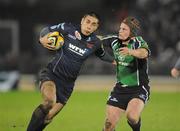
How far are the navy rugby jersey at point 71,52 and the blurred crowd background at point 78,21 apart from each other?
14046 millimetres

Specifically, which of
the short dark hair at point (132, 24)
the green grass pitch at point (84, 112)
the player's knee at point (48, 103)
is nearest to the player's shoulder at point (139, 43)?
the short dark hair at point (132, 24)

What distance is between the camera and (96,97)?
2081 cm

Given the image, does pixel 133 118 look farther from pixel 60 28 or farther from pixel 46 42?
pixel 60 28

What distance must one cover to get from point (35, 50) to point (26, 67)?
15.7ft

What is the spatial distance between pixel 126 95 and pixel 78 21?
22026mm

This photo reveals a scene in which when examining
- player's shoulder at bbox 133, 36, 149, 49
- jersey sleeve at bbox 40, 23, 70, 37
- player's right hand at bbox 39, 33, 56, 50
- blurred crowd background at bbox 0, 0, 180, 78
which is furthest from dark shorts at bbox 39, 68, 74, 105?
blurred crowd background at bbox 0, 0, 180, 78

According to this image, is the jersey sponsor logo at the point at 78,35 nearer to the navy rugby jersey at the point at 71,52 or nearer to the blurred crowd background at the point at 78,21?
the navy rugby jersey at the point at 71,52

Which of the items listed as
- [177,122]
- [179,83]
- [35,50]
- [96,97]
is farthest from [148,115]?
[35,50]

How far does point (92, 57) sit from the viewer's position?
2878 centimetres

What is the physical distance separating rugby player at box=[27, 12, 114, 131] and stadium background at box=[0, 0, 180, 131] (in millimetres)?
2314

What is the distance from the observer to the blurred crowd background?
2669 centimetres

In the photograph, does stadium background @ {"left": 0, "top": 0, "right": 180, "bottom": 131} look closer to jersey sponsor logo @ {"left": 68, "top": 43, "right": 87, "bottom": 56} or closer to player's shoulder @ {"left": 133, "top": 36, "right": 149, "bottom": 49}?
jersey sponsor logo @ {"left": 68, "top": 43, "right": 87, "bottom": 56}

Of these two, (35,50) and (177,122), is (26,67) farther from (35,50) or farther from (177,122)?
(177,122)

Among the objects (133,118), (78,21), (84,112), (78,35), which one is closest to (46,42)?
(78,35)
